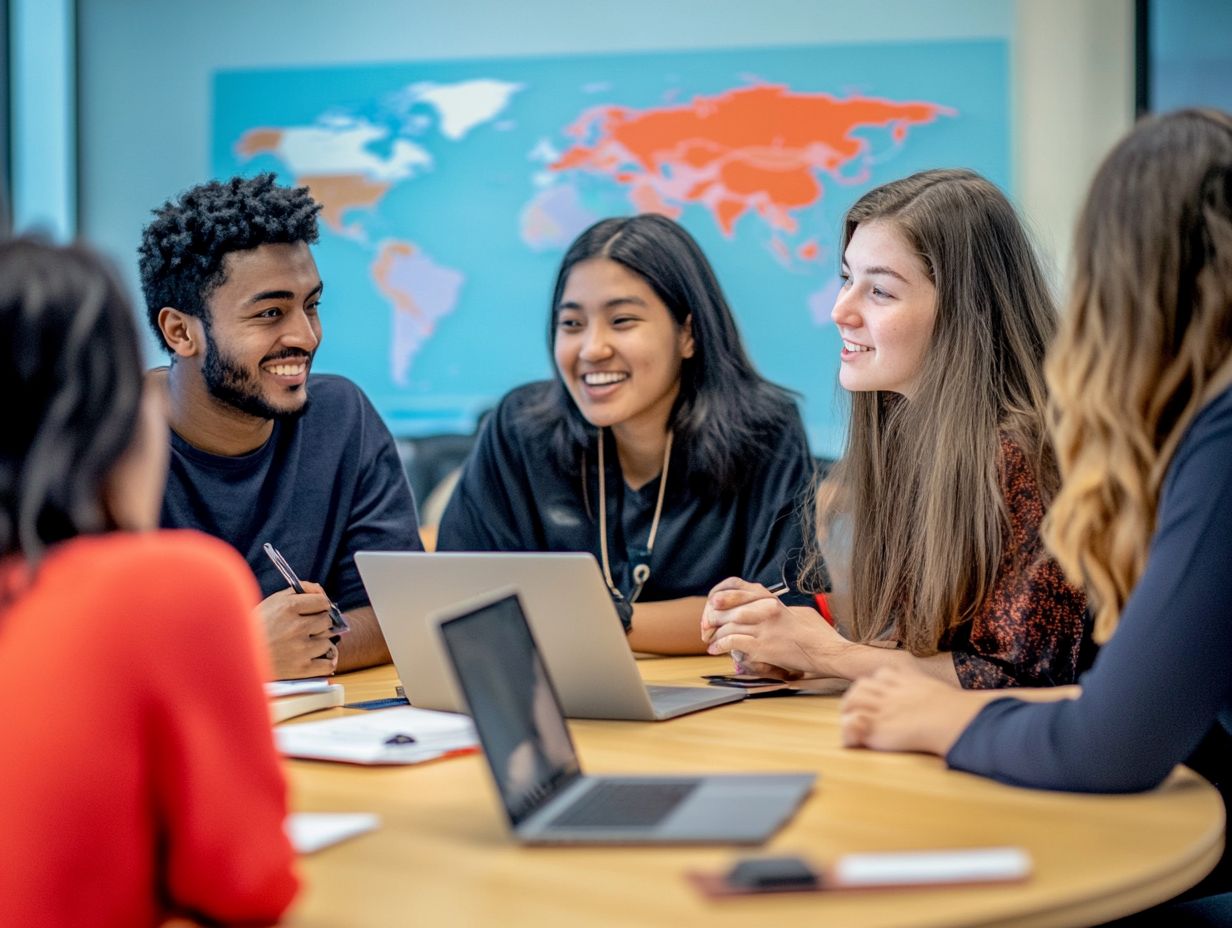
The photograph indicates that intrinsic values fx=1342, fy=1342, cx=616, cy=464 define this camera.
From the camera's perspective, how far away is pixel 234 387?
2273 mm

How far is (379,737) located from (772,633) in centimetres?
57

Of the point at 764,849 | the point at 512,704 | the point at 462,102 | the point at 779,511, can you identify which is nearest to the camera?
the point at 764,849

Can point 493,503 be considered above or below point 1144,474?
below

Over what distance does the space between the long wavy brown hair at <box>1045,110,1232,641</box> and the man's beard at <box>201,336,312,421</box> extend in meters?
1.41

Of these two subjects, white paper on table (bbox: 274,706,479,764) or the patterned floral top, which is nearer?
white paper on table (bbox: 274,706,479,764)

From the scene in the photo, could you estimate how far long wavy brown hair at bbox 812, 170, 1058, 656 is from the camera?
1773 millimetres

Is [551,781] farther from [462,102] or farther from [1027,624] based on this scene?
[462,102]

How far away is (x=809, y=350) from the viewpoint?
436 cm

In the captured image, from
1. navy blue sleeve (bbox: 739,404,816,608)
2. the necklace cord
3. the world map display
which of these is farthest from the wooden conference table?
the world map display

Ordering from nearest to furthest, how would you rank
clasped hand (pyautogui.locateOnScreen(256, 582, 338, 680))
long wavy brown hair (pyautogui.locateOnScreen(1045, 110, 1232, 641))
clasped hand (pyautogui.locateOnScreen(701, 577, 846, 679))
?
1. long wavy brown hair (pyautogui.locateOnScreen(1045, 110, 1232, 641))
2. clasped hand (pyautogui.locateOnScreen(701, 577, 846, 679))
3. clasped hand (pyautogui.locateOnScreen(256, 582, 338, 680))

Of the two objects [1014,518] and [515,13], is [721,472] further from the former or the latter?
[515,13]

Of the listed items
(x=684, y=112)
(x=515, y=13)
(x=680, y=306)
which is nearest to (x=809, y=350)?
(x=684, y=112)

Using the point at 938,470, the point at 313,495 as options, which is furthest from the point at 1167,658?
the point at 313,495

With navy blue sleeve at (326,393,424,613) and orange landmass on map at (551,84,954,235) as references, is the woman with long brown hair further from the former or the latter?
orange landmass on map at (551,84,954,235)
